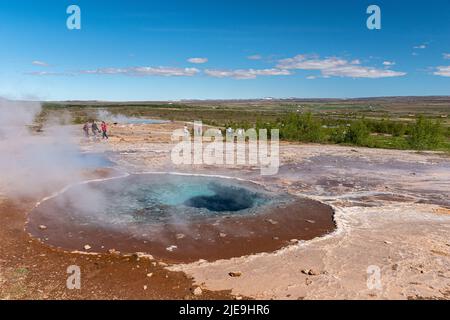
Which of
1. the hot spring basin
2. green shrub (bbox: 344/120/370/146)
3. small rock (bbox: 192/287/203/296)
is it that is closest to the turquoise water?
the hot spring basin

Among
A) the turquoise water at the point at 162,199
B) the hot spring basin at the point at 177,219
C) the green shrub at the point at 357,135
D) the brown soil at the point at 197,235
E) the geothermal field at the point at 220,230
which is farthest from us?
the green shrub at the point at 357,135

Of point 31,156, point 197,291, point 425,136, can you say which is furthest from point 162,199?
point 425,136

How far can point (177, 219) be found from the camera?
10203mm

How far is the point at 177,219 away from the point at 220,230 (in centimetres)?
131

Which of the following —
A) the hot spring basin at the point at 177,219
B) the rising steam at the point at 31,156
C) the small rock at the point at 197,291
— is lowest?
the small rock at the point at 197,291

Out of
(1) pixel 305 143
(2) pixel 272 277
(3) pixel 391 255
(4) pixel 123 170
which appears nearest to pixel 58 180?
(4) pixel 123 170

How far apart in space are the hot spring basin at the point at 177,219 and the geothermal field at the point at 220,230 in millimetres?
43

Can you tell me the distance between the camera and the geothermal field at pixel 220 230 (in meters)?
6.78

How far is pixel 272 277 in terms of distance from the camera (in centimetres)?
708

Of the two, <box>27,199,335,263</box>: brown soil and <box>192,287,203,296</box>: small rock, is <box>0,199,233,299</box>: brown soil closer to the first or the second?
<box>192,287,203,296</box>: small rock

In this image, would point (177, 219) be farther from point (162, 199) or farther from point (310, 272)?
point (310, 272)

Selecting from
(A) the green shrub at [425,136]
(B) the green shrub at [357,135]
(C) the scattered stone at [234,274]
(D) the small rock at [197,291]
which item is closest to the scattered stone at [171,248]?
(C) the scattered stone at [234,274]

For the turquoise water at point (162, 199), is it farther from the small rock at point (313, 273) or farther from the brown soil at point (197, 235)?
the small rock at point (313, 273)
